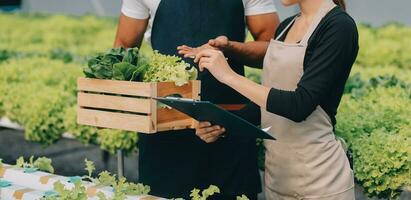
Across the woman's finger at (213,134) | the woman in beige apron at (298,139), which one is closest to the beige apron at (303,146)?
the woman in beige apron at (298,139)

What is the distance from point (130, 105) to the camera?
266 cm

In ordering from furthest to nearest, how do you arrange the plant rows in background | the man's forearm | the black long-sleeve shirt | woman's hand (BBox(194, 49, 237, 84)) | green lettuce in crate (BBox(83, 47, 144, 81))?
the plant rows in background → the man's forearm → green lettuce in crate (BBox(83, 47, 144, 81)) → woman's hand (BBox(194, 49, 237, 84)) → the black long-sleeve shirt

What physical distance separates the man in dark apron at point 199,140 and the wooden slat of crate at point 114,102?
512mm

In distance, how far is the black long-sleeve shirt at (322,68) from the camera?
241 centimetres

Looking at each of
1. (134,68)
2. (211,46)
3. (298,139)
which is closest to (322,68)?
(298,139)

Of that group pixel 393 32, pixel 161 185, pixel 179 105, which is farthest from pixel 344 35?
pixel 393 32

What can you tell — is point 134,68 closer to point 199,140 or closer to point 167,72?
point 167,72

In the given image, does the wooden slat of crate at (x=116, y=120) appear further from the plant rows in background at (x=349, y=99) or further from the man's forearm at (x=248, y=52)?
the man's forearm at (x=248, y=52)

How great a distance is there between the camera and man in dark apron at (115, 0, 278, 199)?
10.3 ft

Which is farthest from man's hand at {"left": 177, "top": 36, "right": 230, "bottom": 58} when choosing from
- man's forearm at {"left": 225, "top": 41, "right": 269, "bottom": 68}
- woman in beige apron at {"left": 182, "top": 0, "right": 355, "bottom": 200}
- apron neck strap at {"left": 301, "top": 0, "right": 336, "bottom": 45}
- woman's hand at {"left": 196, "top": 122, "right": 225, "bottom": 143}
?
apron neck strap at {"left": 301, "top": 0, "right": 336, "bottom": 45}

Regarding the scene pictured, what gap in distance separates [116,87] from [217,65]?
41cm

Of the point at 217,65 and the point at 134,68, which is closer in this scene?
the point at 217,65

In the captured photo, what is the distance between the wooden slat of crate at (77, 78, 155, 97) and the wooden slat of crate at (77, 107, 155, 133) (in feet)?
0.27

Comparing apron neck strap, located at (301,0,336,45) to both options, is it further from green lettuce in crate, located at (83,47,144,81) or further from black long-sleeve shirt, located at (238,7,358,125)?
green lettuce in crate, located at (83,47,144,81)
